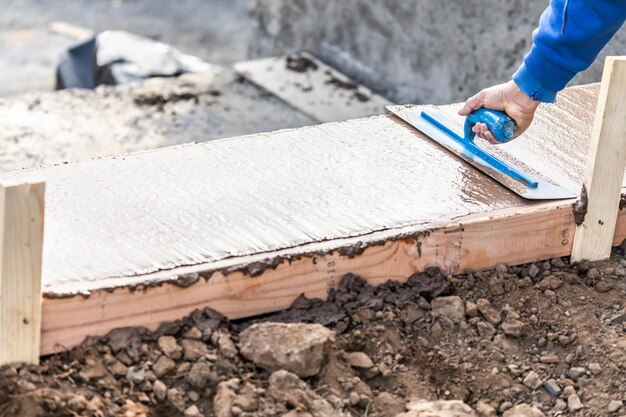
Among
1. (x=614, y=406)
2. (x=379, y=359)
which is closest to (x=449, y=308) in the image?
(x=379, y=359)

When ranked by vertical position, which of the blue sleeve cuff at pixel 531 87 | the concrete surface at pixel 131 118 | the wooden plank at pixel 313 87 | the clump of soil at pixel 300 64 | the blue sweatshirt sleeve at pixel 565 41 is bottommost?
the concrete surface at pixel 131 118

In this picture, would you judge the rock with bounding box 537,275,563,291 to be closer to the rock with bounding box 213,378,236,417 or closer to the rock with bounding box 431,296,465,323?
the rock with bounding box 431,296,465,323

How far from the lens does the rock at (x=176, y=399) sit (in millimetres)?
2393

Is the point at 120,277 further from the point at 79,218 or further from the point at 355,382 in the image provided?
the point at 355,382

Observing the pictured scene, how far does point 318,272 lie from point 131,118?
3.34 meters

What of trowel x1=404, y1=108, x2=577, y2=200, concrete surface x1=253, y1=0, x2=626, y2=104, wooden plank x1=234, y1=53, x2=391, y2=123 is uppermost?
trowel x1=404, y1=108, x2=577, y2=200

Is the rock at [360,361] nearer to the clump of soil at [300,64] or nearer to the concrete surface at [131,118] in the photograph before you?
the concrete surface at [131,118]

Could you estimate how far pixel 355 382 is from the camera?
2.53 meters

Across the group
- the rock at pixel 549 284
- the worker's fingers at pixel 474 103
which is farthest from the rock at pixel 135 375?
the worker's fingers at pixel 474 103

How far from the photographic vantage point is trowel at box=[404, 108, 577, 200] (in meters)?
3.02

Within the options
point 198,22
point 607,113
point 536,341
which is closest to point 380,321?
point 536,341

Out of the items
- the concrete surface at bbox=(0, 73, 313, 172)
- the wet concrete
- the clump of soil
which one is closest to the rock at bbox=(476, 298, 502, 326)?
the wet concrete

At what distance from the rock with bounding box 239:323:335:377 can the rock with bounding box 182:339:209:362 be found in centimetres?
9

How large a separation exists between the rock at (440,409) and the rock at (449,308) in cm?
35
